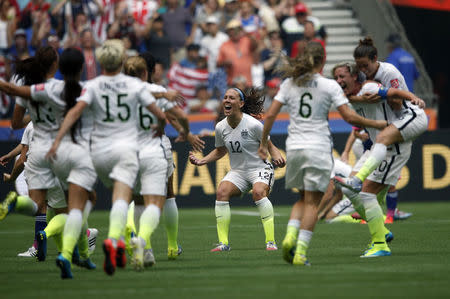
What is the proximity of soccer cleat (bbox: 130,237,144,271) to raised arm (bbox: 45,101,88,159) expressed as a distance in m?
1.11

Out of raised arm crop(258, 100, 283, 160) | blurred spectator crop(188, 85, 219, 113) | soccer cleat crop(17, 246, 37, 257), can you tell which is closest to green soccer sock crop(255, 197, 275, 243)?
raised arm crop(258, 100, 283, 160)

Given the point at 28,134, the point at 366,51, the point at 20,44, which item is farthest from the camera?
the point at 20,44

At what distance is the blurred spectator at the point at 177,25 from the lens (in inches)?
854

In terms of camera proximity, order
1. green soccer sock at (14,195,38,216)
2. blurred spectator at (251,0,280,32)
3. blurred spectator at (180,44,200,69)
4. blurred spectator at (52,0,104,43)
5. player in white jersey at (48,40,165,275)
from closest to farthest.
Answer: player in white jersey at (48,40,165,275) < green soccer sock at (14,195,38,216) < blurred spectator at (180,44,200,69) < blurred spectator at (52,0,104,43) < blurred spectator at (251,0,280,32)

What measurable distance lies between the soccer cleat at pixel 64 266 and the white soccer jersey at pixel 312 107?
251cm

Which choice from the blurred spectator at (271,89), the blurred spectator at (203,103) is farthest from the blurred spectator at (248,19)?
the blurred spectator at (203,103)

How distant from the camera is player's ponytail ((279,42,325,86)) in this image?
905 centimetres

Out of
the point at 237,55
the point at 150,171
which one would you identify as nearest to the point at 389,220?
the point at 237,55

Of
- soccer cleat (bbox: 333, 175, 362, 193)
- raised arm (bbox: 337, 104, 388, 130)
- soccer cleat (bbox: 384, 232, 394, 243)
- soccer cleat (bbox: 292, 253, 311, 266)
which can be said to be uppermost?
raised arm (bbox: 337, 104, 388, 130)

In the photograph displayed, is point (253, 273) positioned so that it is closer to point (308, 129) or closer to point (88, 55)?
point (308, 129)

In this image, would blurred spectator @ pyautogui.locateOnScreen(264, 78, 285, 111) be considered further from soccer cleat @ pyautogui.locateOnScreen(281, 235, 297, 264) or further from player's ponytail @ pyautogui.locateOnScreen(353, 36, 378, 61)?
soccer cleat @ pyautogui.locateOnScreen(281, 235, 297, 264)

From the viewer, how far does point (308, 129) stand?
903 centimetres

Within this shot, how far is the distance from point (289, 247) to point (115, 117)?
2.15 m

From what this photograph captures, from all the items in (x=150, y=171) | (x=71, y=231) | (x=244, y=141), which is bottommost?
(x=71, y=231)
